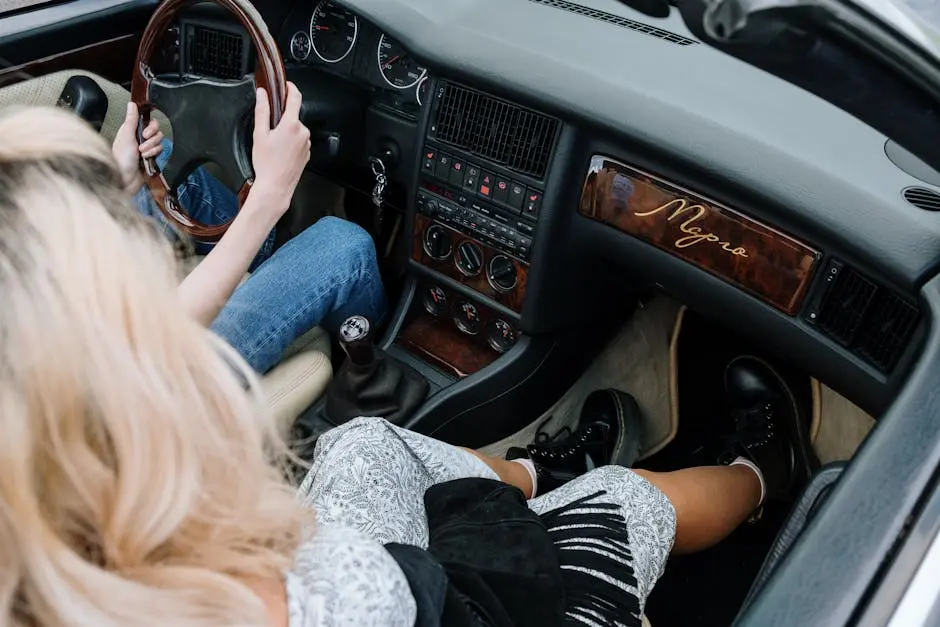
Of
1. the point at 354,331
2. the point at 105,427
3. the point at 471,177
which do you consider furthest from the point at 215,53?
the point at 105,427

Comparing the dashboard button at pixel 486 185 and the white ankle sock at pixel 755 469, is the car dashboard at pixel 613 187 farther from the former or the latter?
the white ankle sock at pixel 755 469

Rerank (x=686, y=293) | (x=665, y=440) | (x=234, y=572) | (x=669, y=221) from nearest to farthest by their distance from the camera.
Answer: (x=234, y=572), (x=669, y=221), (x=686, y=293), (x=665, y=440)

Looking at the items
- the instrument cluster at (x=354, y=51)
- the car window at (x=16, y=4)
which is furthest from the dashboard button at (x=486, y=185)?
the car window at (x=16, y=4)

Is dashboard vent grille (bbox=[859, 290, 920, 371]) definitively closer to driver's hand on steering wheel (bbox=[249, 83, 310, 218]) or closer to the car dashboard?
the car dashboard

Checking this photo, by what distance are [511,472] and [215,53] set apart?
4.04 feet

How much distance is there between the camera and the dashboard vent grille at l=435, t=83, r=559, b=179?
167 centimetres

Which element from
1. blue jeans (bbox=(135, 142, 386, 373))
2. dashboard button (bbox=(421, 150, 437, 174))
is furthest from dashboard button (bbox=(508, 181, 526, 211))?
blue jeans (bbox=(135, 142, 386, 373))

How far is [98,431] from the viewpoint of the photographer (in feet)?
2.09

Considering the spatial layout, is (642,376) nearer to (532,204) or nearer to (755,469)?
(755,469)

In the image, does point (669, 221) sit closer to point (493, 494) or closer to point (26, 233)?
point (493, 494)

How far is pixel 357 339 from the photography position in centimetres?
168

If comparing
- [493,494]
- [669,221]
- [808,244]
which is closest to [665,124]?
[669,221]

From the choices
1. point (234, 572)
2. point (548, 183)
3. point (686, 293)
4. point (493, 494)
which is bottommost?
point (493, 494)

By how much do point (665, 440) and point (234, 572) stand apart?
5.14 ft
